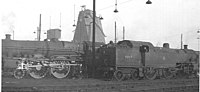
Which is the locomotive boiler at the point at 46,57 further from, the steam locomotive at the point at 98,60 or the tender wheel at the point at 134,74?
the tender wheel at the point at 134,74

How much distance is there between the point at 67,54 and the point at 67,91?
7.37 m

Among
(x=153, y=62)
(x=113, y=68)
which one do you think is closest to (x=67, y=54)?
(x=113, y=68)

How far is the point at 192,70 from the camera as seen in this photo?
58.6ft

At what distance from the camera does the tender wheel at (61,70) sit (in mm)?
13818

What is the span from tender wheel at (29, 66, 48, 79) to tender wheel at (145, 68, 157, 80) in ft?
19.3

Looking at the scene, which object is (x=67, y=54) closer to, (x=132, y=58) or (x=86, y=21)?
(x=132, y=58)

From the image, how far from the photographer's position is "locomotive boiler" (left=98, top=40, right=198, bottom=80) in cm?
1356

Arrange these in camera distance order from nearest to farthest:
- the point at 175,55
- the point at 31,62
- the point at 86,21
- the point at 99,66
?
the point at 31,62, the point at 99,66, the point at 175,55, the point at 86,21

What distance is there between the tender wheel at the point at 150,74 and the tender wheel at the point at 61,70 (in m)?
4.68

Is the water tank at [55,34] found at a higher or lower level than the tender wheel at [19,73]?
higher

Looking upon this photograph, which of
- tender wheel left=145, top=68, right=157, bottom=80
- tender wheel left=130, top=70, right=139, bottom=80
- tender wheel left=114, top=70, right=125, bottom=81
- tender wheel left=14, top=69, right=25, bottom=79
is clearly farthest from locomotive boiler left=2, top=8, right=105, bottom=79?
tender wheel left=145, top=68, right=157, bottom=80

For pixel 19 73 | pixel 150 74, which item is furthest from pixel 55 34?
pixel 150 74

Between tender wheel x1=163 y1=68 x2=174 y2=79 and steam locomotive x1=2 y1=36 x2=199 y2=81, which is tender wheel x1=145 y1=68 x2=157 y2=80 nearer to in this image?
steam locomotive x1=2 y1=36 x2=199 y2=81

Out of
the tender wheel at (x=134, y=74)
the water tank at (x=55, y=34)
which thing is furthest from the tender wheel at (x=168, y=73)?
the water tank at (x=55, y=34)
